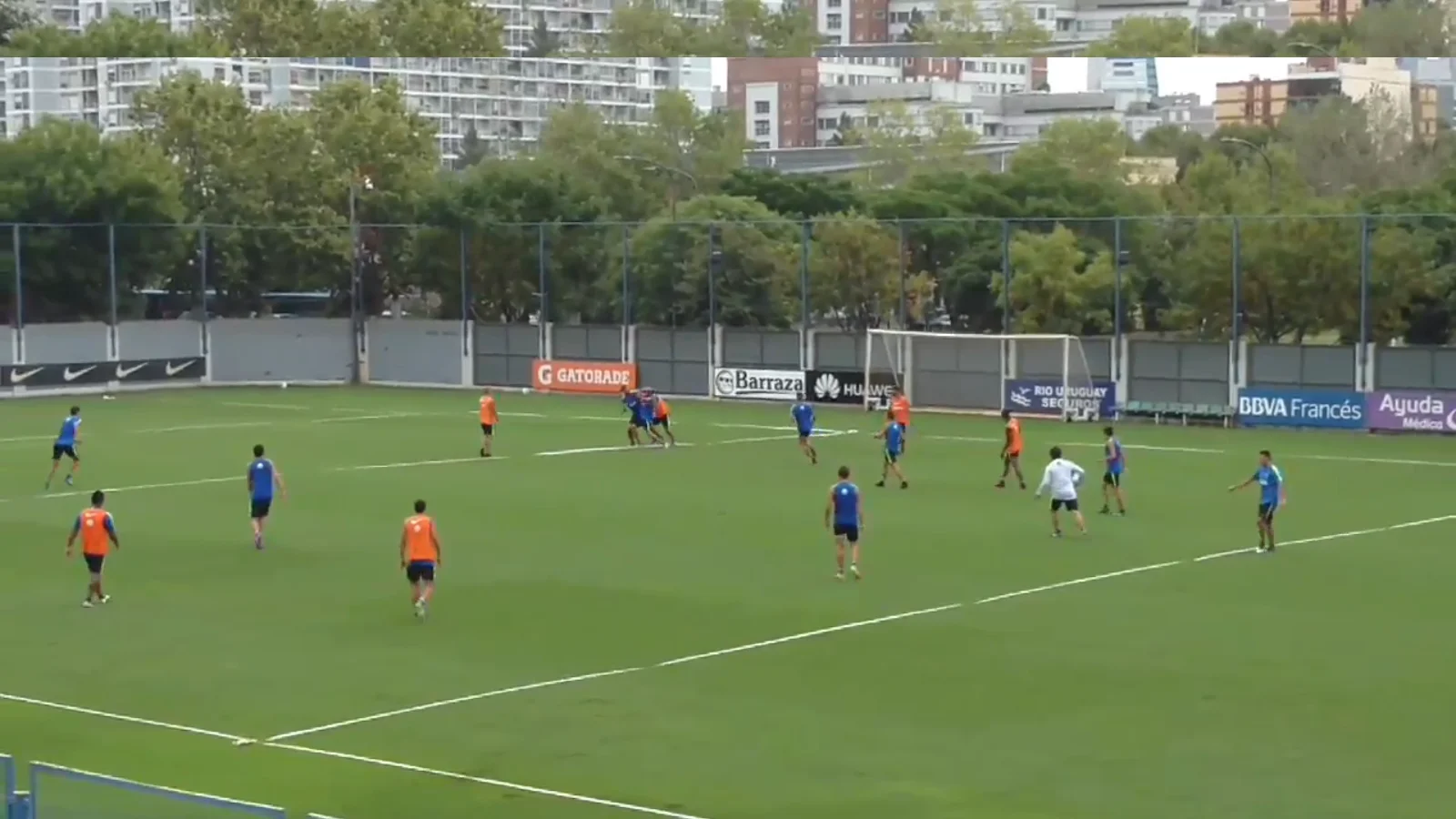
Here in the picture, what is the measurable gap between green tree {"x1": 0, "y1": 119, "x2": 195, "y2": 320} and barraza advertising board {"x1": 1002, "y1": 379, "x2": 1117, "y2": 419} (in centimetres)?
3653

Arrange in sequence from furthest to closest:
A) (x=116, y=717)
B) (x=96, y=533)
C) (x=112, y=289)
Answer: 1. (x=112, y=289)
2. (x=96, y=533)
3. (x=116, y=717)

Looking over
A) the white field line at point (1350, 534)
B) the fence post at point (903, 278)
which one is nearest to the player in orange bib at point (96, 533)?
the white field line at point (1350, 534)

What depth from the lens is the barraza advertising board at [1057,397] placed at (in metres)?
64.3

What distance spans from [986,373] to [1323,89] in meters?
119

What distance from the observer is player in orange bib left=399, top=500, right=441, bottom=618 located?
28.5 meters

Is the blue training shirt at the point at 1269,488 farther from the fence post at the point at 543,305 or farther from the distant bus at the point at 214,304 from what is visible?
the distant bus at the point at 214,304

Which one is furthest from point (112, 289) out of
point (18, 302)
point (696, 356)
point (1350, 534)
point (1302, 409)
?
point (1350, 534)

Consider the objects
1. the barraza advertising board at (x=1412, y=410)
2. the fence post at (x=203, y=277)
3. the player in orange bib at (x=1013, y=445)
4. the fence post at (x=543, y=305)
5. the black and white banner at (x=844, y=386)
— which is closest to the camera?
the player in orange bib at (x=1013, y=445)

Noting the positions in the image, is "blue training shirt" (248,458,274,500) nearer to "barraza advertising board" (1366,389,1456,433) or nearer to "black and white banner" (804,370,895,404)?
"barraza advertising board" (1366,389,1456,433)

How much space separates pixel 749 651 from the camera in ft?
87.5

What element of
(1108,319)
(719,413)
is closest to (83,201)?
(719,413)

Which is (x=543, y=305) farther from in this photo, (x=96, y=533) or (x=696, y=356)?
(x=96, y=533)

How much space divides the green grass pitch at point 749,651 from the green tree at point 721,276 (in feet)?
96.6

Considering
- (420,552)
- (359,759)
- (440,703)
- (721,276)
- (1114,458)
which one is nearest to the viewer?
(359,759)
